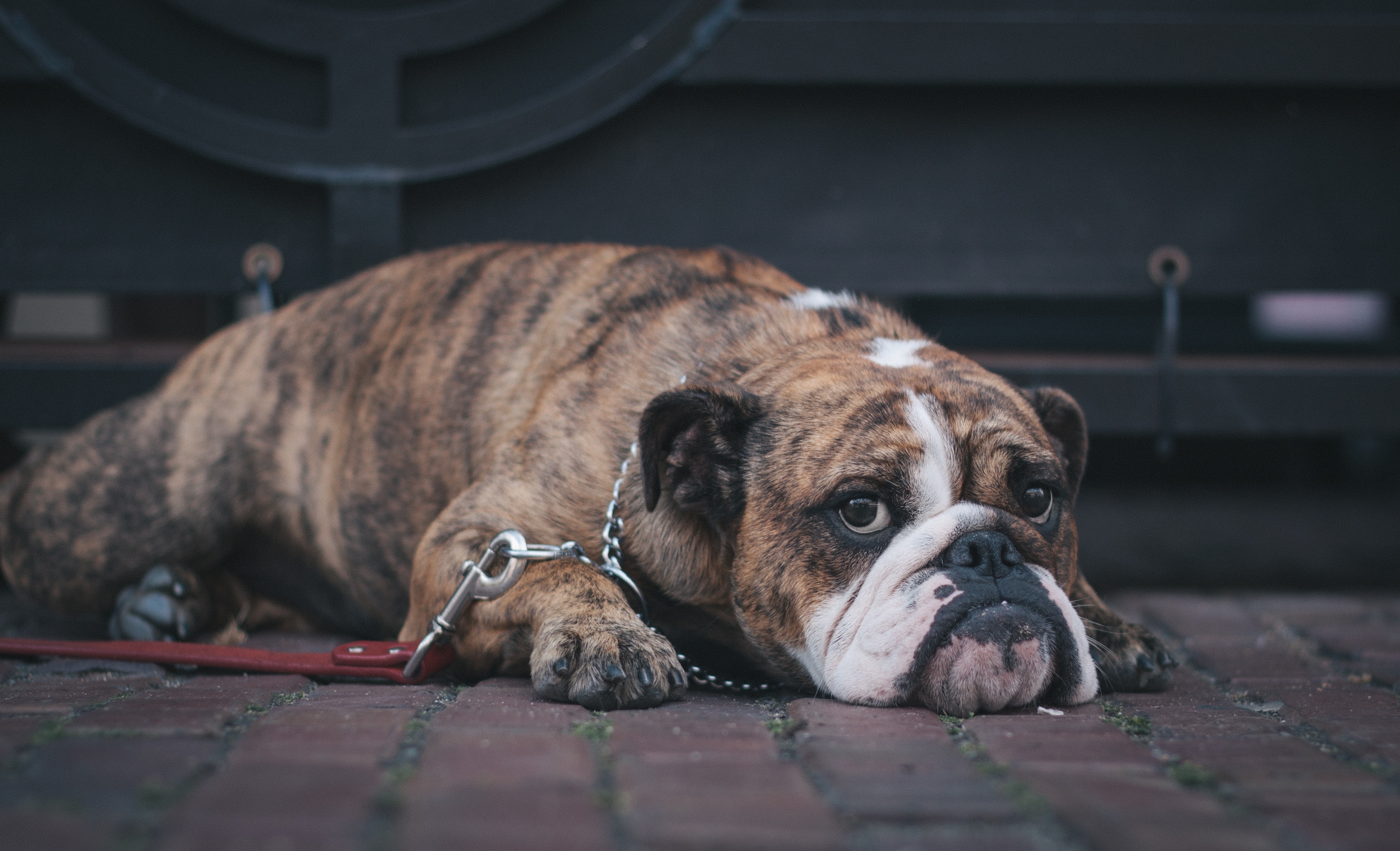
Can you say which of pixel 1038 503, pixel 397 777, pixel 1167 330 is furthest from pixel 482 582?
pixel 1167 330

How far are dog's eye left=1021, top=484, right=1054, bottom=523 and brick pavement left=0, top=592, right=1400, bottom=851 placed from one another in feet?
1.53

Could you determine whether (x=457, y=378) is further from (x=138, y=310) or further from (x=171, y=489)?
(x=138, y=310)

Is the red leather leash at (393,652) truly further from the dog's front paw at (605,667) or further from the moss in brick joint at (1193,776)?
the moss in brick joint at (1193,776)

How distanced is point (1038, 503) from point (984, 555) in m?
0.38

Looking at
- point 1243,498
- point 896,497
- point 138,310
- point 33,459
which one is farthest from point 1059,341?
point 138,310

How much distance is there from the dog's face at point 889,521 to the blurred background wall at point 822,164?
6.29 feet

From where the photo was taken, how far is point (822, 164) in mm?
4824

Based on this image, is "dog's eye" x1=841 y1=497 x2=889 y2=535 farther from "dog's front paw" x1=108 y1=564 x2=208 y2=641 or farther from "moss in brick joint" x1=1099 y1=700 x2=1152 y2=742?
"dog's front paw" x1=108 y1=564 x2=208 y2=641

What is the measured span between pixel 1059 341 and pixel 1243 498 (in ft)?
7.57

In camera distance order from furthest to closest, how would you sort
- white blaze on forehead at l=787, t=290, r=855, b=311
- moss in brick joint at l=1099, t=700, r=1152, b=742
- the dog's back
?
the dog's back < white blaze on forehead at l=787, t=290, r=855, b=311 < moss in brick joint at l=1099, t=700, r=1152, b=742

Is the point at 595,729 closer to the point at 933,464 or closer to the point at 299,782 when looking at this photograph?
the point at 299,782

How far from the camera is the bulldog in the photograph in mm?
2584

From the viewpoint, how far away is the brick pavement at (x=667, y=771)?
Answer: 5.52 ft

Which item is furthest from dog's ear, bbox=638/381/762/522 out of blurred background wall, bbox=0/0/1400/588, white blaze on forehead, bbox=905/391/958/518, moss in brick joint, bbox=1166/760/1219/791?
blurred background wall, bbox=0/0/1400/588
